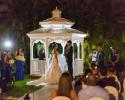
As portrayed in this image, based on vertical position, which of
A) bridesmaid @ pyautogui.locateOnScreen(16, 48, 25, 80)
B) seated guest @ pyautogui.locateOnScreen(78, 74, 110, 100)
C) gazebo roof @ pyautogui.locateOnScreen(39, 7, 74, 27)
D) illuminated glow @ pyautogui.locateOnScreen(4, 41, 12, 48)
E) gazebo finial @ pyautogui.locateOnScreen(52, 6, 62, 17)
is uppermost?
gazebo finial @ pyautogui.locateOnScreen(52, 6, 62, 17)

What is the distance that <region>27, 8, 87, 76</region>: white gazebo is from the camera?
1222cm

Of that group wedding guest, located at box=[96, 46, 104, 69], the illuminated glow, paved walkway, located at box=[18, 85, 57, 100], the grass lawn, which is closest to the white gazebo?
wedding guest, located at box=[96, 46, 104, 69]

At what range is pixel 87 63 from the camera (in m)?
12.9

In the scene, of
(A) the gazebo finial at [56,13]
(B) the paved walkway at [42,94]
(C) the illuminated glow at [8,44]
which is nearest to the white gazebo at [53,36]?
(A) the gazebo finial at [56,13]

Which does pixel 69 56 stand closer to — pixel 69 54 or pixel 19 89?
pixel 69 54

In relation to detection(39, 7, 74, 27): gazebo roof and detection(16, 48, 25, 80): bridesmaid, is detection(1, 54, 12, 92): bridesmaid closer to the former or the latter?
detection(16, 48, 25, 80): bridesmaid

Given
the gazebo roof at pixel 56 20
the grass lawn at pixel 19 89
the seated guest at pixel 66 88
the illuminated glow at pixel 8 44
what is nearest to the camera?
the seated guest at pixel 66 88

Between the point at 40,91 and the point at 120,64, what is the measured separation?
340cm

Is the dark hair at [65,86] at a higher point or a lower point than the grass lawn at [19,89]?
higher

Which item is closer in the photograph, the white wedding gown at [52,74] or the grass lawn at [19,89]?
the grass lawn at [19,89]

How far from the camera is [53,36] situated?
12219 millimetres

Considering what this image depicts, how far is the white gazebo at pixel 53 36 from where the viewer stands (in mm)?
12219

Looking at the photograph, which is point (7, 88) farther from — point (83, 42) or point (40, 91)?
point (83, 42)

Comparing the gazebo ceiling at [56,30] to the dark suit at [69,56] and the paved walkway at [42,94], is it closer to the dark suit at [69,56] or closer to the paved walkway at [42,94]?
the dark suit at [69,56]
